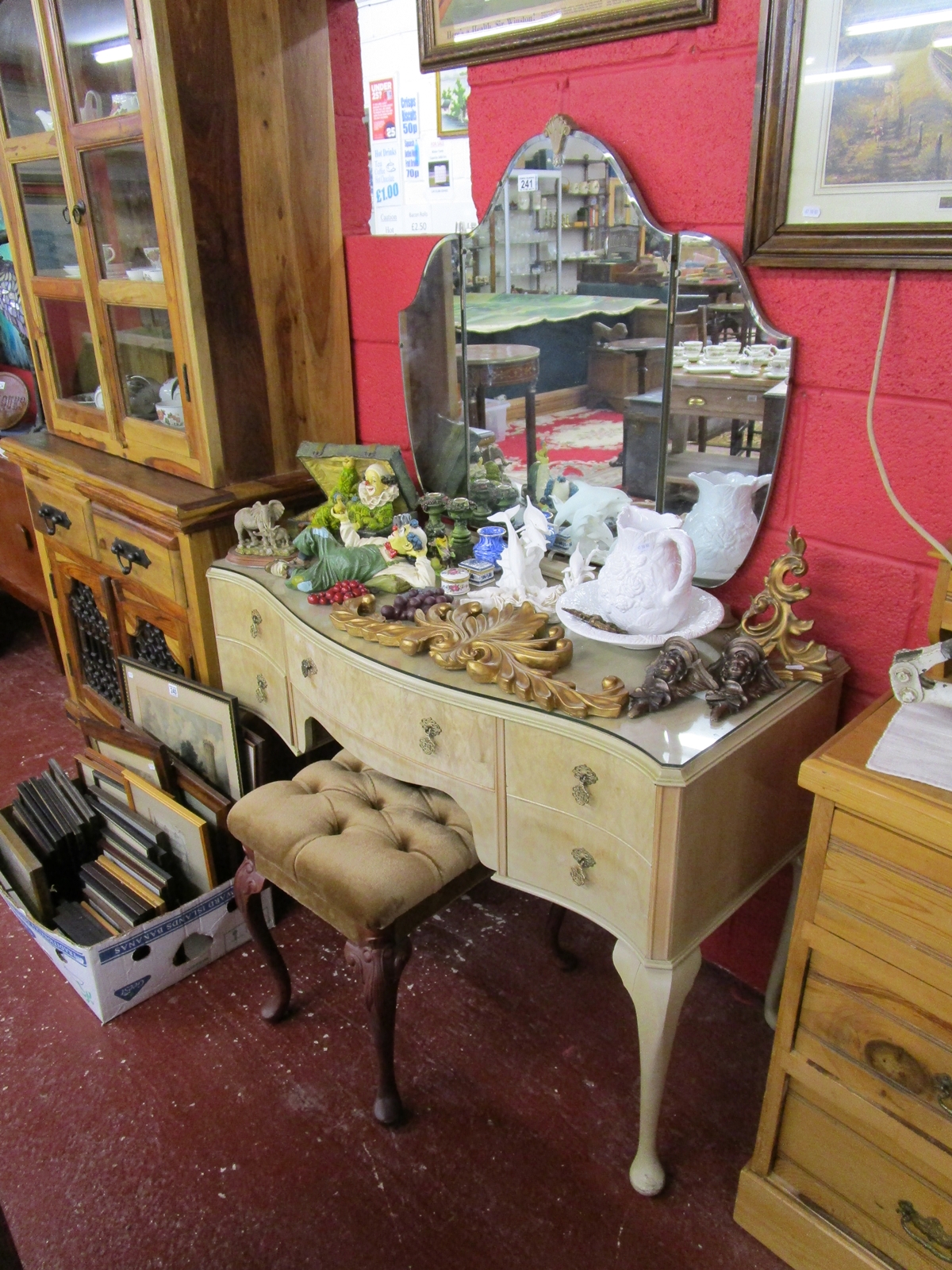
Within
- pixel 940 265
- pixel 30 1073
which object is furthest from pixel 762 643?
pixel 30 1073

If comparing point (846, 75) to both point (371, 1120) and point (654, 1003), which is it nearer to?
point (654, 1003)

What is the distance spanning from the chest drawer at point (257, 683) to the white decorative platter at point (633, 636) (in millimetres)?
645

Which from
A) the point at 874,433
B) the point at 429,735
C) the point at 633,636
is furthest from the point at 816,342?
the point at 429,735

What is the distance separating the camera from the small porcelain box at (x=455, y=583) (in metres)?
1.65

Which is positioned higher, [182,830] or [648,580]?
[648,580]

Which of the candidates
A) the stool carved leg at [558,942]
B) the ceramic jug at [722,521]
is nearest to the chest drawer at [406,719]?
the ceramic jug at [722,521]

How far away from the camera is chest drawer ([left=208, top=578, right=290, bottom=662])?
1.79 metres

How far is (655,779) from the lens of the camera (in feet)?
3.85

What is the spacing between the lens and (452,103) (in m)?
1.89

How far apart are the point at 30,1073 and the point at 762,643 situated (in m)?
1.64

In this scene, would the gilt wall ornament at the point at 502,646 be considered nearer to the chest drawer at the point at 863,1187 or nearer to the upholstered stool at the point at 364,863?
the upholstered stool at the point at 364,863

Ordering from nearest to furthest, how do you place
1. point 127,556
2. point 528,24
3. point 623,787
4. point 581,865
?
1. point 623,787
2. point 581,865
3. point 528,24
4. point 127,556

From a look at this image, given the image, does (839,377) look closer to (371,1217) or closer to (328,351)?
(328,351)

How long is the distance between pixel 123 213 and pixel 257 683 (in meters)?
1.13
